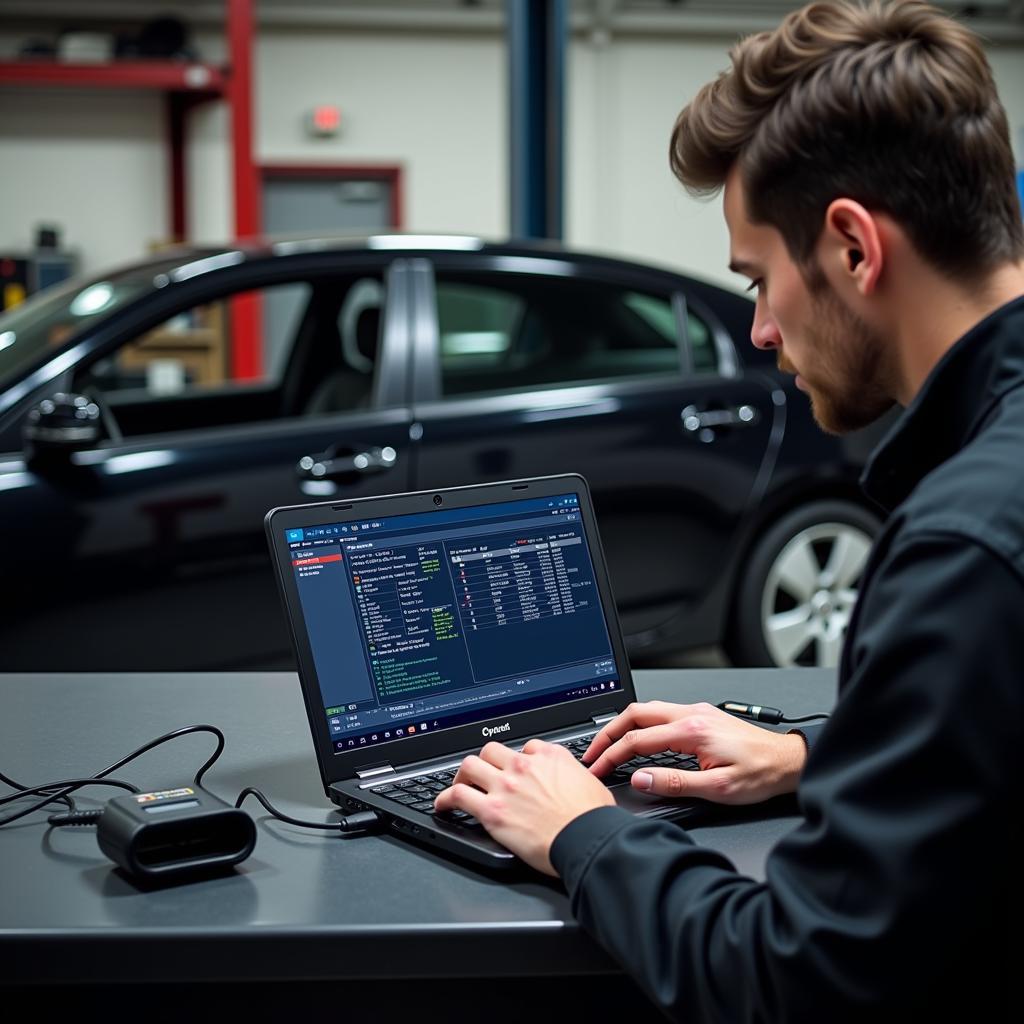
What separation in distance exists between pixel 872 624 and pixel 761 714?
668 millimetres

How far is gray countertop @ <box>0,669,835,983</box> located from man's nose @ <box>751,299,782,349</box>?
1.40 feet

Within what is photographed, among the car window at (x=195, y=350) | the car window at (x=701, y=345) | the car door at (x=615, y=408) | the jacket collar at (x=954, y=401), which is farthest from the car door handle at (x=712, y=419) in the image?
the car window at (x=195, y=350)

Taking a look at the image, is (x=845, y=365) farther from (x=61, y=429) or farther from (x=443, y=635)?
(x=61, y=429)

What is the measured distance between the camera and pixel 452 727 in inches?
55.5

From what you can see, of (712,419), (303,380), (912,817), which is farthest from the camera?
(303,380)

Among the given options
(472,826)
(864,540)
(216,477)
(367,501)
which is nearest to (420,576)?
(367,501)

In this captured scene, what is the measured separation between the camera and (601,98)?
10320 millimetres

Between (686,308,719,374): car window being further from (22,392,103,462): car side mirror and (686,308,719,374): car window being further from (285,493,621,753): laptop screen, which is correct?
(285,493,621,753): laptop screen

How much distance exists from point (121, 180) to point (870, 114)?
980 centimetres

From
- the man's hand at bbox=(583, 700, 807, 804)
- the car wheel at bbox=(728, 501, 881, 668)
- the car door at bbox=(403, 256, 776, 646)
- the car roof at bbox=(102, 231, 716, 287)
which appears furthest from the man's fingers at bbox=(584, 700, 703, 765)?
the car wheel at bbox=(728, 501, 881, 668)

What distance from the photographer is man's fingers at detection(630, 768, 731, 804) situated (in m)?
1.26

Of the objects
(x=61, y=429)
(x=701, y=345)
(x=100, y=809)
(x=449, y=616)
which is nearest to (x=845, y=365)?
(x=449, y=616)

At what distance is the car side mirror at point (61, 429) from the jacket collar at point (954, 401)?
2174 millimetres

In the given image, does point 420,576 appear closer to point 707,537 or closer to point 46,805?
point 46,805
